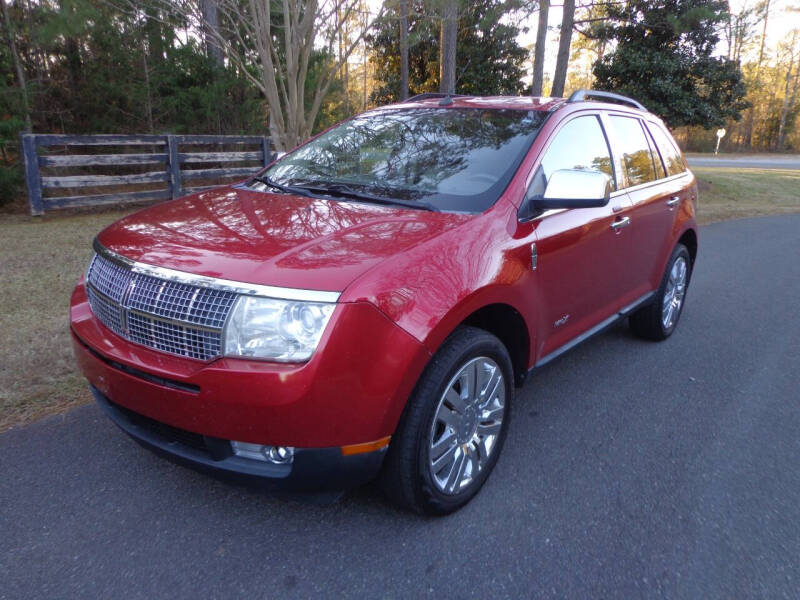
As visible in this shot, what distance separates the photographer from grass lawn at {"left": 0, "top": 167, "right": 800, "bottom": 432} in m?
3.64

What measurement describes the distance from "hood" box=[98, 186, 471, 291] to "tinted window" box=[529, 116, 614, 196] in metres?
0.68

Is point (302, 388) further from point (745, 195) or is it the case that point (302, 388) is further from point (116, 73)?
point (745, 195)

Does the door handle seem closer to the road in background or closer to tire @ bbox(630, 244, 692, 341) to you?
tire @ bbox(630, 244, 692, 341)

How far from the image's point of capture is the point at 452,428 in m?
2.65

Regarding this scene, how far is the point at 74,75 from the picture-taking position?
36.2ft

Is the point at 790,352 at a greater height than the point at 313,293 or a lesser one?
lesser

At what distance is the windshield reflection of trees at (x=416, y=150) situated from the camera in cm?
322

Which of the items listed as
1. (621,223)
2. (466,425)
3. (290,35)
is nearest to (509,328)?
(466,425)

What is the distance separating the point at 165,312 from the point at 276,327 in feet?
1.58

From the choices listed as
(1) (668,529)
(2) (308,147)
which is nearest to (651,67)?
(2) (308,147)

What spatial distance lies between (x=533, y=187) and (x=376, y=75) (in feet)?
70.4

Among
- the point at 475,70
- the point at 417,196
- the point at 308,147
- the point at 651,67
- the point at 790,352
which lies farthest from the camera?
the point at 475,70

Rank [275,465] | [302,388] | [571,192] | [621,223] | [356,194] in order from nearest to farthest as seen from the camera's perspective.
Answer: [302,388] → [275,465] → [571,192] → [356,194] → [621,223]

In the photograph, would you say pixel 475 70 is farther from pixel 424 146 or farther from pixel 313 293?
pixel 313 293
